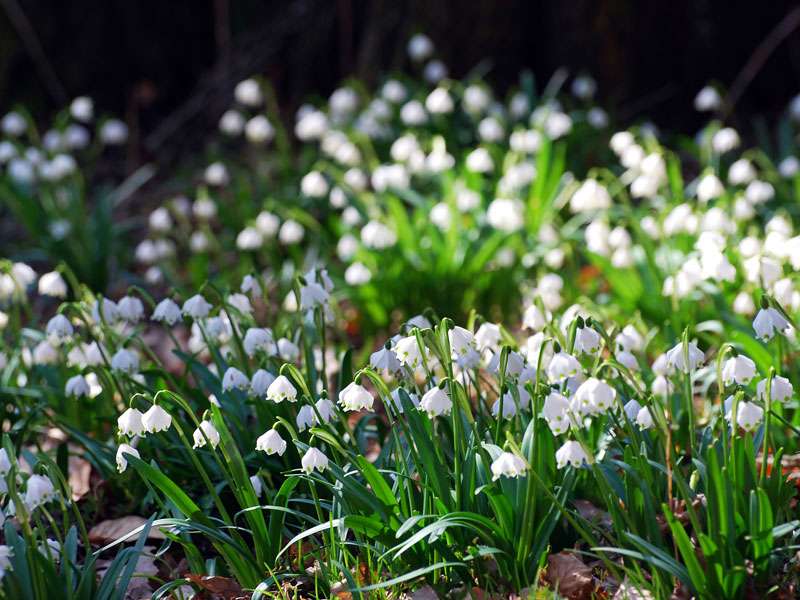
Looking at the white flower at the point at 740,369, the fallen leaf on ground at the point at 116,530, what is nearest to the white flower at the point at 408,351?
the white flower at the point at 740,369

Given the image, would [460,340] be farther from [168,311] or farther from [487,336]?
[168,311]

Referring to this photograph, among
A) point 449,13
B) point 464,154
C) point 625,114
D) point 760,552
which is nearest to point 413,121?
point 464,154

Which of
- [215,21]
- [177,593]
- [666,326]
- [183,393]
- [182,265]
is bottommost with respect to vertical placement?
[177,593]

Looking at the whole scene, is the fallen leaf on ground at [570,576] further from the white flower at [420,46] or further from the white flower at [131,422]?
the white flower at [420,46]

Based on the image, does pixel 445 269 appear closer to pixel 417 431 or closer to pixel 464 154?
pixel 464 154

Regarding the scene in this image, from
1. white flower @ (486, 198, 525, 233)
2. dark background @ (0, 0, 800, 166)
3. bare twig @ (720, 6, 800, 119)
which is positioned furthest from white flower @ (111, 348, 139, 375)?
bare twig @ (720, 6, 800, 119)
